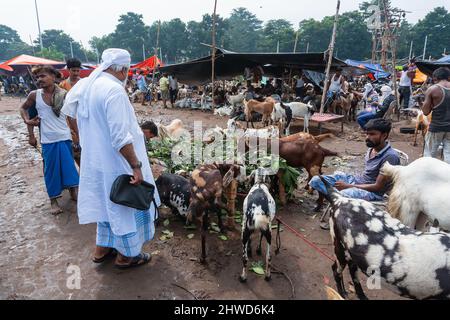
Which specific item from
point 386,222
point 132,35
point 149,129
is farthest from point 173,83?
point 132,35

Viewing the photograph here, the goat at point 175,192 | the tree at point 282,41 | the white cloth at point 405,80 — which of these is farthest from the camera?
the tree at point 282,41

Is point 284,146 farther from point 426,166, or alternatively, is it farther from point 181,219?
point 426,166

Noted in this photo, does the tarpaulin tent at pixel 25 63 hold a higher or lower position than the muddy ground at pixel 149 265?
higher

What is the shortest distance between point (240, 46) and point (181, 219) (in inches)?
3195

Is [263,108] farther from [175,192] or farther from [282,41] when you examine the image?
[282,41]

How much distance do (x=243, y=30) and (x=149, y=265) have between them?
95.5m

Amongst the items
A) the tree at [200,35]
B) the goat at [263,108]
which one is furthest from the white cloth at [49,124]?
the tree at [200,35]

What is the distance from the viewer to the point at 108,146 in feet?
9.45

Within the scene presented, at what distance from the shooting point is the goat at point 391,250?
216 centimetres

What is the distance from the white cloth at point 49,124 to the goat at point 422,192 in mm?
4661

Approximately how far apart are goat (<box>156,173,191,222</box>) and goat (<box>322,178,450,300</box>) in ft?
7.42

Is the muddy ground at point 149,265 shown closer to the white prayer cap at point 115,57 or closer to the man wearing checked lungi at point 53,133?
the man wearing checked lungi at point 53,133
